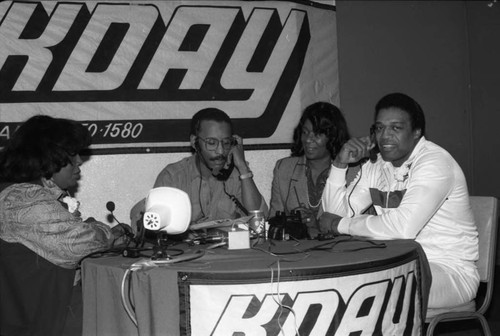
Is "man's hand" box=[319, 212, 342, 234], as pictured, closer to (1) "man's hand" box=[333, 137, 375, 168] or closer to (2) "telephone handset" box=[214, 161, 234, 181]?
(1) "man's hand" box=[333, 137, 375, 168]

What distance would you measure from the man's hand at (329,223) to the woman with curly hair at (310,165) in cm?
65

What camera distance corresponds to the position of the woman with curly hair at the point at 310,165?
4.04 m

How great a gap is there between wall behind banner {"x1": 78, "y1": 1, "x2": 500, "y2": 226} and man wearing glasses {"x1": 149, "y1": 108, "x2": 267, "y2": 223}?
1.12 metres

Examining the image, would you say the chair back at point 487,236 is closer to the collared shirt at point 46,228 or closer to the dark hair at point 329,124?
the dark hair at point 329,124

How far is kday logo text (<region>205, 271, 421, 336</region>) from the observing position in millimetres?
2346

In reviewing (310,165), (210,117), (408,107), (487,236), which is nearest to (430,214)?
(487,236)

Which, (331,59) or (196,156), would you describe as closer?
(196,156)

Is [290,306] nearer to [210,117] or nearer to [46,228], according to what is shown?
[46,228]

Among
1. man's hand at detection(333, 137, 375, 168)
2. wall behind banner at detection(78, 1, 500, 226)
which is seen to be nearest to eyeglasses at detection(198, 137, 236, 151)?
man's hand at detection(333, 137, 375, 168)

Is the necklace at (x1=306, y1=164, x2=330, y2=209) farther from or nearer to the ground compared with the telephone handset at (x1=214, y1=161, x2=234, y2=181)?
nearer to the ground

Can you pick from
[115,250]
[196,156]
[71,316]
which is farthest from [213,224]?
[196,156]

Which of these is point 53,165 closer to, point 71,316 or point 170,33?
point 71,316

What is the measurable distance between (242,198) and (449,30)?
2770 millimetres

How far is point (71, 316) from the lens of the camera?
278cm
